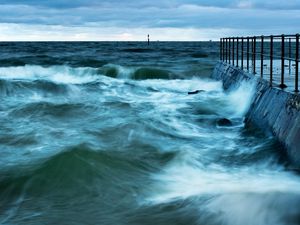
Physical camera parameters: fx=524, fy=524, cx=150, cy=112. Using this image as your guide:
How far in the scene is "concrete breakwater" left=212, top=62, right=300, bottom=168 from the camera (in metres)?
7.42

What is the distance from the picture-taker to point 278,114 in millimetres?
8727

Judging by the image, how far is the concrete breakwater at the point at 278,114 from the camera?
24.3 ft

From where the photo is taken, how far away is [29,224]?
6.02m

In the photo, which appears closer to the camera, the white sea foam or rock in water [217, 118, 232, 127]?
rock in water [217, 118, 232, 127]

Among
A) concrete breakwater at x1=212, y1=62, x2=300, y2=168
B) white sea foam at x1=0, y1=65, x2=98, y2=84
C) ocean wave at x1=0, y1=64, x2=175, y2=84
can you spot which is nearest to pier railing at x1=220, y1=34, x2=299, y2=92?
concrete breakwater at x1=212, y1=62, x2=300, y2=168

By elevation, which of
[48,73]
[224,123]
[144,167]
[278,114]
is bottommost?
[144,167]

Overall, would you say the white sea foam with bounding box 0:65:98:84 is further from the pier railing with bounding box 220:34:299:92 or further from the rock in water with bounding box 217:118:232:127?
the rock in water with bounding box 217:118:232:127

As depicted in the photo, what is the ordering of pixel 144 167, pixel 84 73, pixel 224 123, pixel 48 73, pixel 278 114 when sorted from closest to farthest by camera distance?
1. pixel 144 167
2. pixel 278 114
3. pixel 224 123
4. pixel 84 73
5. pixel 48 73

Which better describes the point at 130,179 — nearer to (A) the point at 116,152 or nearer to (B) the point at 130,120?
(A) the point at 116,152

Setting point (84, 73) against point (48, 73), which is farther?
point (48, 73)

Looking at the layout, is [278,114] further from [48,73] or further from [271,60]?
[48,73]

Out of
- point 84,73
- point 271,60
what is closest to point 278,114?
point 271,60

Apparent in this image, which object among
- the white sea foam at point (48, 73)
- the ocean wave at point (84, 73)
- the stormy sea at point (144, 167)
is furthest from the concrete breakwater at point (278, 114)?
the white sea foam at point (48, 73)

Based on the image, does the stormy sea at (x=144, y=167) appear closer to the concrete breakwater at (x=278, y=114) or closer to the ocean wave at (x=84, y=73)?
the concrete breakwater at (x=278, y=114)
